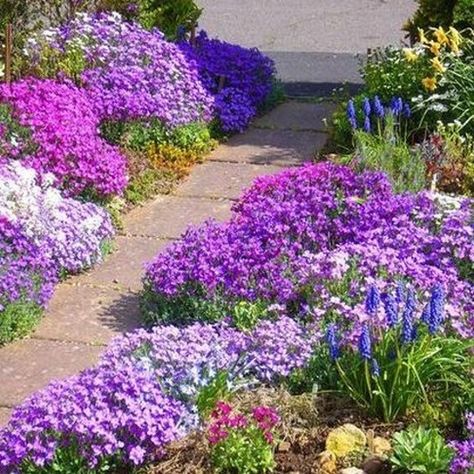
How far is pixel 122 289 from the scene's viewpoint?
24.1 feet

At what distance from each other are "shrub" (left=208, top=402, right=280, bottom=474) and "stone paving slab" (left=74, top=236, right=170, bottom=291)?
8.15 feet

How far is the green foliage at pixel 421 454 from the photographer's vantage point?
4637 mm

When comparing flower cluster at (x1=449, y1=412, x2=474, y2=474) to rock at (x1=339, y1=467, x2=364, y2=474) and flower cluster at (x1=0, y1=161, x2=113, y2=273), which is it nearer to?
rock at (x1=339, y1=467, x2=364, y2=474)

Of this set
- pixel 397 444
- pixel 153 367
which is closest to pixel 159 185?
pixel 153 367

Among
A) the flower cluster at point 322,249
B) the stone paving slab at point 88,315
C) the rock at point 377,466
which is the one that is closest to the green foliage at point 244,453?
the rock at point 377,466

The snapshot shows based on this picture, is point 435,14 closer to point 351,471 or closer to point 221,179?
point 221,179

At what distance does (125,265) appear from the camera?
7703 millimetres

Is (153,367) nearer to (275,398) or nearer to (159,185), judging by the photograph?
(275,398)

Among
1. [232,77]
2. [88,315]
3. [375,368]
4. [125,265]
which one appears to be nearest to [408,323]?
[375,368]

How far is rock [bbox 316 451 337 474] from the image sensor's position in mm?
4910

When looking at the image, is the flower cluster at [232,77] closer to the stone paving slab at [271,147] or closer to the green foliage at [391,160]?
the stone paving slab at [271,147]

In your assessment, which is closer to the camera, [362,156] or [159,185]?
[362,156]

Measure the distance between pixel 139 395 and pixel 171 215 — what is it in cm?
346

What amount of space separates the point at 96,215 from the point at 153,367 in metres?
2.49
